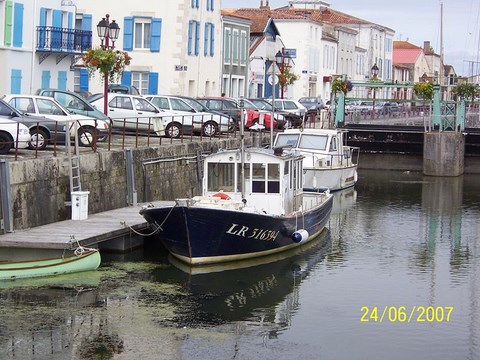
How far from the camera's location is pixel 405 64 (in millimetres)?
118688

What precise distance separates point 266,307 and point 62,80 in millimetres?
27437

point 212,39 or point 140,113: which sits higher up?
point 212,39

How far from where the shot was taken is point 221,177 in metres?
26.8

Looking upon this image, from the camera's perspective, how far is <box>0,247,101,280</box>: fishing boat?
73.0 ft

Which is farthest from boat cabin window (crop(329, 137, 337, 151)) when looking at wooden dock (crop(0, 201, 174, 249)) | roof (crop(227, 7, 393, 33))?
roof (crop(227, 7, 393, 33))

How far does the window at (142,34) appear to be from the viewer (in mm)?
55156

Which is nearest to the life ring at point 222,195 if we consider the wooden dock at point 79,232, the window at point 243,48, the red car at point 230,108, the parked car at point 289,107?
the wooden dock at point 79,232

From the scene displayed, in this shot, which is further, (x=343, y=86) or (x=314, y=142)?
(x=343, y=86)

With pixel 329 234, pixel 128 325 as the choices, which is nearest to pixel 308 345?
pixel 128 325

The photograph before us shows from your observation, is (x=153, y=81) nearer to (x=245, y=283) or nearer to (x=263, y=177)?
(x=263, y=177)

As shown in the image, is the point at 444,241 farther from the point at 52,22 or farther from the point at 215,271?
the point at 52,22

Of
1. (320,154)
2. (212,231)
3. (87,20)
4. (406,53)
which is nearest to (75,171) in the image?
(212,231)

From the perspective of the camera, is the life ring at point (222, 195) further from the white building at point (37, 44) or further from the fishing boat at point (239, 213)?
the white building at point (37, 44)
